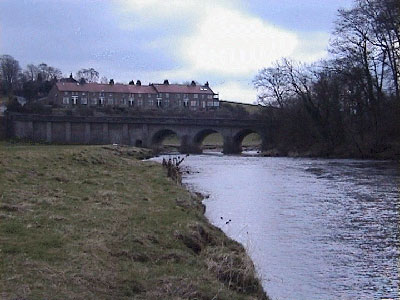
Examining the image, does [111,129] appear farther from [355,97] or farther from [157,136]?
[355,97]

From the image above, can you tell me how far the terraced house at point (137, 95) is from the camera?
14012 cm

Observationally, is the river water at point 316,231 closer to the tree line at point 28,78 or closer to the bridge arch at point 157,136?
the bridge arch at point 157,136

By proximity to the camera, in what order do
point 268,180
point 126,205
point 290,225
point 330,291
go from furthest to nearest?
point 268,180 → point 290,225 → point 126,205 → point 330,291

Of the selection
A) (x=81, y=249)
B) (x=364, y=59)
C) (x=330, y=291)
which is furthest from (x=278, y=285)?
(x=364, y=59)

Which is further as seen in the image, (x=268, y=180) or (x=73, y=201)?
(x=268, y=180)

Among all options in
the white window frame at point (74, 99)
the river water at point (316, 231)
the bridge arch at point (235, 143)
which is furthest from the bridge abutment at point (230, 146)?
the white window frame at point (74, 99)

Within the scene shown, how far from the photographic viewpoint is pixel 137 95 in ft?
499

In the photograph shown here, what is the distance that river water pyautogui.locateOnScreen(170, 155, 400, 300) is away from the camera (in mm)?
11141

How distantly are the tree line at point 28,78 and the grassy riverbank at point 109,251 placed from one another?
117443 mm

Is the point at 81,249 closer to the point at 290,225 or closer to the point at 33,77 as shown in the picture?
the point at 290,225

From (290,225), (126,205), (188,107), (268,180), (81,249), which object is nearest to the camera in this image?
(81,249)

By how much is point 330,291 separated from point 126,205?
23.0 feet

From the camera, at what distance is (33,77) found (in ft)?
531

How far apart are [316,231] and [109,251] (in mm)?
8664
